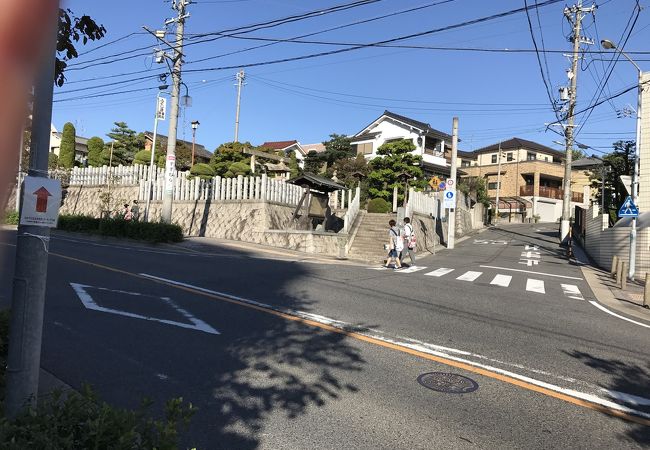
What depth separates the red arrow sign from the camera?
2.85 m

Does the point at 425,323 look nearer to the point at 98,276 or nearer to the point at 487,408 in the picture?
the point at 487,408

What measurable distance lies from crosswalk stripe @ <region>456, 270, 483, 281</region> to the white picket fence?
972 centimetres

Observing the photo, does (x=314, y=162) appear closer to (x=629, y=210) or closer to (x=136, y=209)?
(x=136, y=209)

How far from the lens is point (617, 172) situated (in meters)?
32.7

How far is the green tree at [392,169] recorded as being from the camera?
3478cm

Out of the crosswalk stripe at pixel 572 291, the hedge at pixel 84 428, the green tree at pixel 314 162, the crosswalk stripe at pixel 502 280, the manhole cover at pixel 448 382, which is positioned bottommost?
the manhole cover at pixel 448 382

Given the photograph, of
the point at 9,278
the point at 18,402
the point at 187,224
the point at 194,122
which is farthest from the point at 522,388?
the point at 194,122

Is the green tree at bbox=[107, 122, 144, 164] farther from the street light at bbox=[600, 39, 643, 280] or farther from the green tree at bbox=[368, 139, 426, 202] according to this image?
the street light at bbox=[600, 39, 643, 280]

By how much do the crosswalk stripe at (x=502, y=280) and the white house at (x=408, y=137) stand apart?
111 feet

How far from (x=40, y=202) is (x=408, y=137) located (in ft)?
165

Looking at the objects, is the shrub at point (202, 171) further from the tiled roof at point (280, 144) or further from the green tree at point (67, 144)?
the tiled roof at point (280, 144)

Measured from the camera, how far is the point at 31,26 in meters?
1.27

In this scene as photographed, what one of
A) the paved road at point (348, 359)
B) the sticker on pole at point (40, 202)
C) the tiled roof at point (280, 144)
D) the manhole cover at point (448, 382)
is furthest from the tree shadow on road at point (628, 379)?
the tiled roof at point (280, 144)

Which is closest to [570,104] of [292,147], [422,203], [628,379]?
[422,203]
